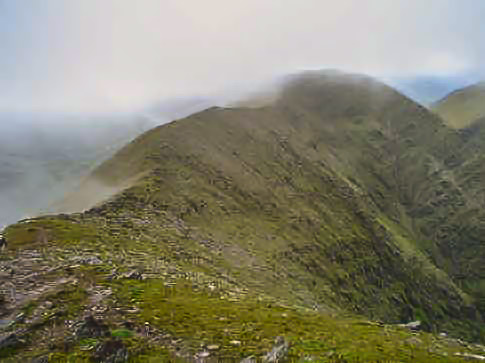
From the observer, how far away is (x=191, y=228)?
229ft

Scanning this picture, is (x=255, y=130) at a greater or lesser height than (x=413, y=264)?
greater

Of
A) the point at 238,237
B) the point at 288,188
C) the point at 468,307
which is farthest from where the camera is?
the point at 468,307

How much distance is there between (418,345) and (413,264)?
502 feet

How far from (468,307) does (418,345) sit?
575ft

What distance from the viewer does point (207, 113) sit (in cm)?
15800

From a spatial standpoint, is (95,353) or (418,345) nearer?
(95,353)

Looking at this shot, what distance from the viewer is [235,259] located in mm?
64188

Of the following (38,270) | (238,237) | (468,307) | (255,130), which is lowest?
Result: (468,307)

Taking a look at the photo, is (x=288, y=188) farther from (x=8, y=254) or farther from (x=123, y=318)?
(x=123, y=318)

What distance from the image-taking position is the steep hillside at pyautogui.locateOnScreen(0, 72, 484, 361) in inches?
943

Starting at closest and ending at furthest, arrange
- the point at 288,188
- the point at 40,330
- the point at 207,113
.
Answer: the point at 40,330
the point at 288,188
the point at 207,113

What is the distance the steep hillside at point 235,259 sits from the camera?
2395cm

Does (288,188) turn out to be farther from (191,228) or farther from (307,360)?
(307,360)

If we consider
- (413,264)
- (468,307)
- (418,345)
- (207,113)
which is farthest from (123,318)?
(468,307)
